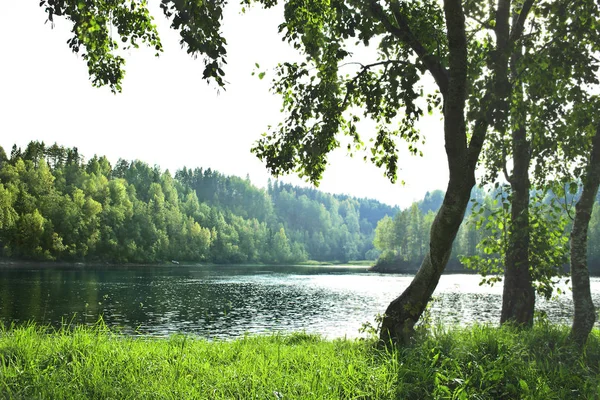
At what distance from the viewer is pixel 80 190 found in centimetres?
9281

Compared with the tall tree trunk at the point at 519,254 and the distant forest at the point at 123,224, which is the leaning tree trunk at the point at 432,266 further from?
the distant forest at the point at 123,224

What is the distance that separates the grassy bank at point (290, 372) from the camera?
552 cm

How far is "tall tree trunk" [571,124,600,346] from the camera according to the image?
28.3 ft

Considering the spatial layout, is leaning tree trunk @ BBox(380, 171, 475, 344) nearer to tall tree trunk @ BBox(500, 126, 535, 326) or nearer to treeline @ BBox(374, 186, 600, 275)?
treeline @ BBox(374, 186, 600, 275)

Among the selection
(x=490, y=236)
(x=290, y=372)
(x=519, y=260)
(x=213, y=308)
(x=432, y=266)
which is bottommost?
(x=213, y=308)

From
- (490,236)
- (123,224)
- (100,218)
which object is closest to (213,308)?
(490,236)

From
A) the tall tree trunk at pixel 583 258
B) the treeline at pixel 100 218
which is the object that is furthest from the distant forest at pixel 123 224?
the tall tree trunk at pixel 583 258

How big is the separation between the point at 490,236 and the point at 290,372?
23.2 ft

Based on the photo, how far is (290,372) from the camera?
645 cm

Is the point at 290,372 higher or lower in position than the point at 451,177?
lower

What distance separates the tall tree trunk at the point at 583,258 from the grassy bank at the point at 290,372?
3.21 ft

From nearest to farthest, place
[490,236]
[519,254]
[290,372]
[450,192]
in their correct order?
[290,372] < [450,192] < [519,254] < [490,236]

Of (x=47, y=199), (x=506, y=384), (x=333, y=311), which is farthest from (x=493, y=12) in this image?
(x=47, y=199)

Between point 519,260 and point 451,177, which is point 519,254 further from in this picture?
point 451,177
